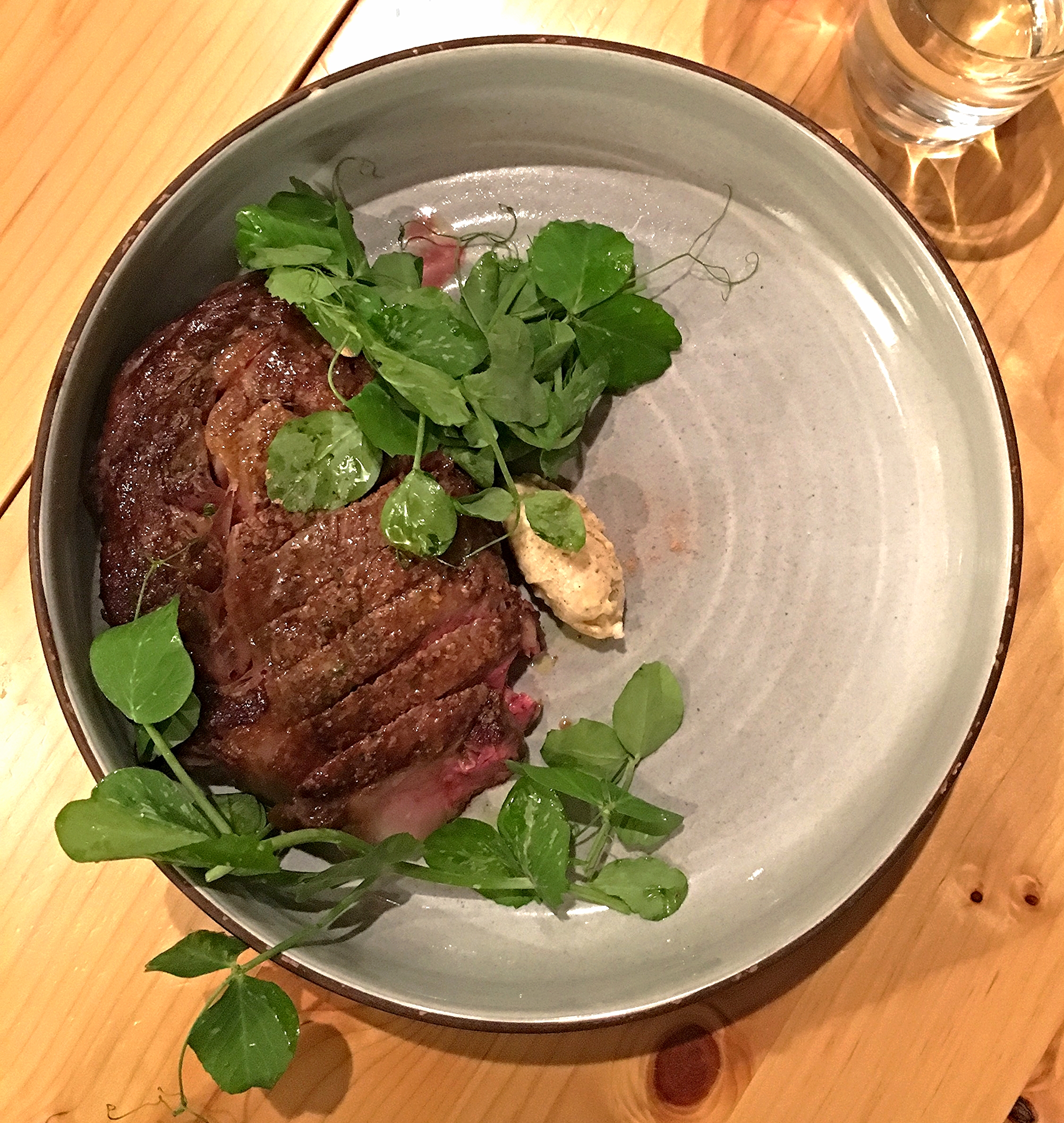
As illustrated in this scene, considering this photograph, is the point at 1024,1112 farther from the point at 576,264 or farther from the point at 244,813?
the point at 576,264

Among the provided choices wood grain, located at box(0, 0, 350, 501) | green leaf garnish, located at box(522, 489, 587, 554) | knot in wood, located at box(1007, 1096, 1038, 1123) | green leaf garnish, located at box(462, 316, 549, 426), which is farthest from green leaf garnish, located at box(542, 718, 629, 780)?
wood grain, located at box(0, 0, 350, 501)

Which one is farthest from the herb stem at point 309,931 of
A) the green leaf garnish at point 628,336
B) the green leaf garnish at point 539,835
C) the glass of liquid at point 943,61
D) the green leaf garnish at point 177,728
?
the glass of liquid at point 943,61

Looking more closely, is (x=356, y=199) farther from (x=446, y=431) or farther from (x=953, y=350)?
(x=953, y=350)

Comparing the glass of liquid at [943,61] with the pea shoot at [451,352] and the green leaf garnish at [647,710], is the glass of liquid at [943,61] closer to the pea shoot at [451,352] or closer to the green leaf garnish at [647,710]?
the pea shoot at [451,352]

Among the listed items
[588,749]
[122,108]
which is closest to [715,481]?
[588,749]

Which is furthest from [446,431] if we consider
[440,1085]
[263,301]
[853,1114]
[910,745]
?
[853,1114]
